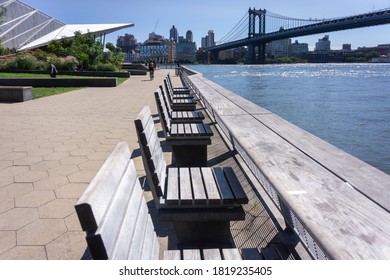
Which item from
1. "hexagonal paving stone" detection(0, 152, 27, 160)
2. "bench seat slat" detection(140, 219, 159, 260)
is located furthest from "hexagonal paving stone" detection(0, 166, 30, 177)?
"bench seat slat" detection(140, 219, 159, 260)

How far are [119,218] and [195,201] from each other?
0.87m

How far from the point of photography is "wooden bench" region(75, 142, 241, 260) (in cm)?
90

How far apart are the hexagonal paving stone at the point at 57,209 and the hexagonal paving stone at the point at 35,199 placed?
0.09 meters

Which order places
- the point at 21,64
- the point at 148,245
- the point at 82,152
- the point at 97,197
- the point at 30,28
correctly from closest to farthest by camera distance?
the point at 97,197 → the point at 148,245 → the point at 82,152 → the point at 21,64 → the point at 30,28

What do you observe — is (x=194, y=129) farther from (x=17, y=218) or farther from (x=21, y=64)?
(x=21, y=64)

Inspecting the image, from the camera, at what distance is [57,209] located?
2949mm

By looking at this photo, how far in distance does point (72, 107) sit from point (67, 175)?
640 centimetres

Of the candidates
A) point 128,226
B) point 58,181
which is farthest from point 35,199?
point 128,226

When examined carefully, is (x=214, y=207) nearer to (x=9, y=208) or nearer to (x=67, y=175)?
(x=9, y=208)

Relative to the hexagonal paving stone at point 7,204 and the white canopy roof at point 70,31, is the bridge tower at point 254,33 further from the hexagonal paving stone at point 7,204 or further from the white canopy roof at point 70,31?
the hexagonal paving stone at point 7,204

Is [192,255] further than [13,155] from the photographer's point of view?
No

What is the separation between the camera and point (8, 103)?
10.6 meters

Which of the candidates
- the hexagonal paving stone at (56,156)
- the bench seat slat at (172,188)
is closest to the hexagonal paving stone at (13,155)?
the hexagonal paving stone at (56,156)

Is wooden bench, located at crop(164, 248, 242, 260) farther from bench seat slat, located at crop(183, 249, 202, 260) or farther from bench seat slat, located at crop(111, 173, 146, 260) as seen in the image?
bench seat slat, located at crop(111, 173, 146, 260)
